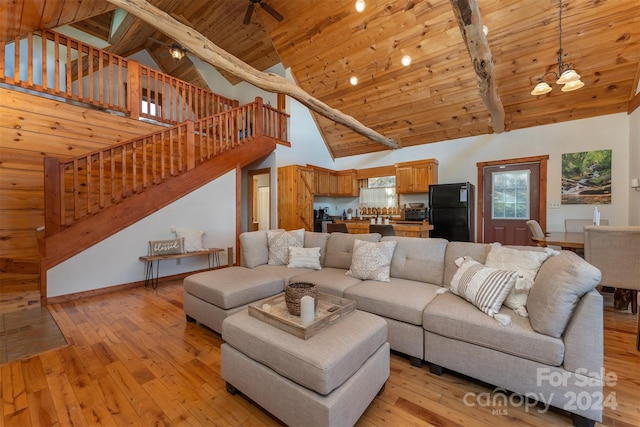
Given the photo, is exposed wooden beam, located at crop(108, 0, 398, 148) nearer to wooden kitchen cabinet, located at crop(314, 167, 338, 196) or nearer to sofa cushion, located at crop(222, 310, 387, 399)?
sofa cushion, located at crop(222, 310, 387, 399)

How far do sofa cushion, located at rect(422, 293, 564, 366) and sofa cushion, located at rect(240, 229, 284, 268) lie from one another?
2065mm

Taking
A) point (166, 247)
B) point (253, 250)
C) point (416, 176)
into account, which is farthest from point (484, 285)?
point (416, 176)

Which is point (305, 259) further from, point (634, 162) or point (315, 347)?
point (634, 162)

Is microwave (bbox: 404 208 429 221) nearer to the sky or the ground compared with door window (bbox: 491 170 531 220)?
nearer to the ground

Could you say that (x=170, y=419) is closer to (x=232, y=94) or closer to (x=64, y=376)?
(x=64, y=376)

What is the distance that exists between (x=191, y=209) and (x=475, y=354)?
4.34 m

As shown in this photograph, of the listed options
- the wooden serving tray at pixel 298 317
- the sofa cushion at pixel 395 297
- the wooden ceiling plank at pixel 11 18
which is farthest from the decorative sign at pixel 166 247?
the wooden ceiling plank at pixel 11 18

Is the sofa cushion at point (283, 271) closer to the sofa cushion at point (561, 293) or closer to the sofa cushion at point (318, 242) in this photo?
the sofa cushion at point (318, 242)

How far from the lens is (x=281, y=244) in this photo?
327 centimetres

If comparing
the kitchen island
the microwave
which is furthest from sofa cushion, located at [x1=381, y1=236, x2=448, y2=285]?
Result: the microwave

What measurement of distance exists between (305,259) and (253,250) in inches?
26.6

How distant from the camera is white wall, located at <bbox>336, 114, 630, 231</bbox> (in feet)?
13.5

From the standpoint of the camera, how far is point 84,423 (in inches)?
56.7

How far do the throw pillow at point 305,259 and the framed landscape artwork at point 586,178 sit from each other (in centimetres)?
460
